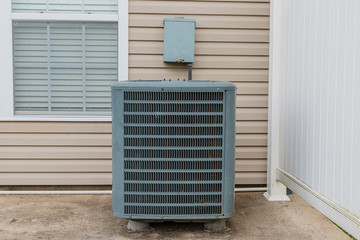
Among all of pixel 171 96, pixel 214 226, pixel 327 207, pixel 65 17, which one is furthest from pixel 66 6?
pixel 327 207

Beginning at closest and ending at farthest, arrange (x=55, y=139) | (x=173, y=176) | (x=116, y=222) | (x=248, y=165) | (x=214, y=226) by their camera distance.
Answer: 1. (x=173, y=176)
2. (x=214, y=226)
3. (x=116, y=222)
4. (x=55, y=139)
5. (x=248, y=165)

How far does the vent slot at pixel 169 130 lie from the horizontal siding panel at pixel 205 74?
3.68ft

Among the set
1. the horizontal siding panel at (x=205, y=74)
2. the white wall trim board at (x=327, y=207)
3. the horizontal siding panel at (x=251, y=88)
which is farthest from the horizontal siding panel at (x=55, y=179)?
the white wall trim board at (x=327, y=207)

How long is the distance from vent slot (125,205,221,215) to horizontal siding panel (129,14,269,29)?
1657mm

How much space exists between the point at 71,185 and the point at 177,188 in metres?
1.41

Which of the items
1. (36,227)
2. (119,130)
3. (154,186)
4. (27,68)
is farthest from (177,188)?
(27,68)

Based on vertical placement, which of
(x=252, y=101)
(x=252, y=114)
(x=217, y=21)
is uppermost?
(x=217, y=21)

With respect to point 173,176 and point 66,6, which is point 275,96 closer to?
point 173,176

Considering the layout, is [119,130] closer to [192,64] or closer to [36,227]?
[36,227]

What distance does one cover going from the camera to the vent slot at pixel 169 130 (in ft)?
8.29

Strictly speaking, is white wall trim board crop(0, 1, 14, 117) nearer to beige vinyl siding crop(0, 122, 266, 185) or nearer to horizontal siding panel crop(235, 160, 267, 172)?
beige vinyl siding crop(0, 122, 266, 185)

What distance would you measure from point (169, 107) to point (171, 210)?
64 centimetres

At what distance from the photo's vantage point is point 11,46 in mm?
3488

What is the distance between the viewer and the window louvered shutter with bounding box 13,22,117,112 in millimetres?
3543
